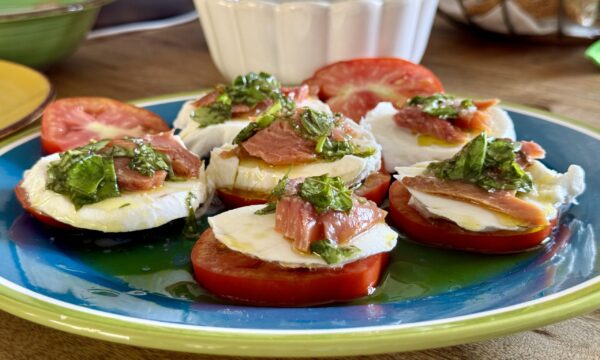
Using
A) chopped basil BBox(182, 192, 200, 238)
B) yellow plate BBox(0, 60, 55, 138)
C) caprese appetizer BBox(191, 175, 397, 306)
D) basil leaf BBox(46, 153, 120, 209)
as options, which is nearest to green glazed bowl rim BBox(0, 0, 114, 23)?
yellow plate BBox(0, 60, 55, 138)

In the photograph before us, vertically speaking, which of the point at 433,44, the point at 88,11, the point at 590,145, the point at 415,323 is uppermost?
the point at 415,323

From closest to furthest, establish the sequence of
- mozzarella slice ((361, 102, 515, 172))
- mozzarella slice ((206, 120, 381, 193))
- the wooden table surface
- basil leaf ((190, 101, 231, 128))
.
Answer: mozzarella slice ((206, 120, 381, 193))
mozzarella slice ((361, 102, 515, 172))
basil leaf ((190, 101, 231, 128))
the wooden table surface

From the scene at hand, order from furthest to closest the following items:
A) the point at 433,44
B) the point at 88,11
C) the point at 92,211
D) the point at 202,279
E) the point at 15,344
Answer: the point at 433,44 → the point at 88,11 → the point at 92,211 → the point at 202,279 → the point at 15,344

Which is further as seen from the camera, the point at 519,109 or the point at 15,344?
the point at 519,109

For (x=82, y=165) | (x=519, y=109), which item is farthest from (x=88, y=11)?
(x=519, y=109)

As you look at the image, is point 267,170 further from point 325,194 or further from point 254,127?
point 325,194

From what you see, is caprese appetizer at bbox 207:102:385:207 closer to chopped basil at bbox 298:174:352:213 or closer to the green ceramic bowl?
chopped basil at bbox 298:174:352:213

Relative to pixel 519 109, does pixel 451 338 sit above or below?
above

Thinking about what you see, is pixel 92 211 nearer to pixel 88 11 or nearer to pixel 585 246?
pixel 585 246
